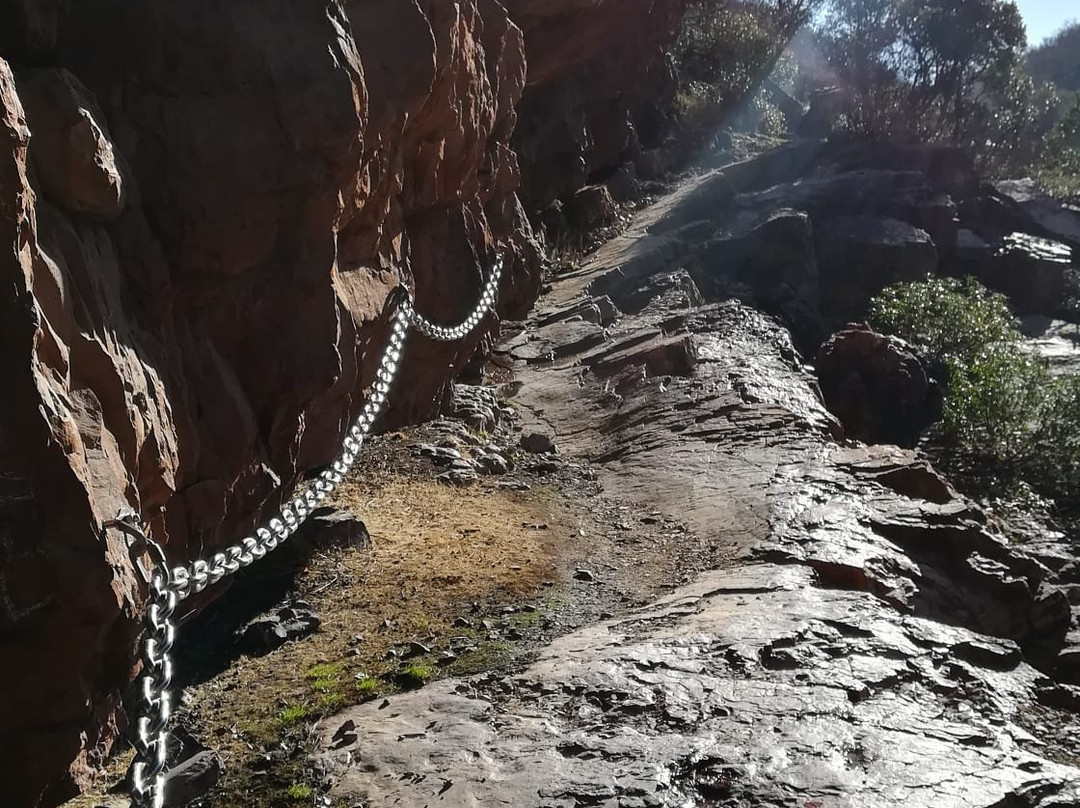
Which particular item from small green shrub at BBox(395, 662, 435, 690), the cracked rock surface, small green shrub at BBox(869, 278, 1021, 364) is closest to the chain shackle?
the cracked rock surface

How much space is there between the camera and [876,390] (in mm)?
15016

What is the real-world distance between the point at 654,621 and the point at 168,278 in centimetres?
340

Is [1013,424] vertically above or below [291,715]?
below

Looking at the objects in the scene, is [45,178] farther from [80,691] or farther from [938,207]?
[938,207]

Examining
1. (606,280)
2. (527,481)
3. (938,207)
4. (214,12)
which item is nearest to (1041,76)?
(938,207)

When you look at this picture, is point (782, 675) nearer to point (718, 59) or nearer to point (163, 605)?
point (163, 605)

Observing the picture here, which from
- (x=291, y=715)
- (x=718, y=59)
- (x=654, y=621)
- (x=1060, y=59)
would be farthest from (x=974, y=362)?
(x=1060, y=59)

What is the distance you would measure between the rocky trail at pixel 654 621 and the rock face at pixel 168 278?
3.57 ft

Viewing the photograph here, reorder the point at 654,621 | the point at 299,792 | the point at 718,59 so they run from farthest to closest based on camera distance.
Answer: the point at 718,59 → the point at 654,621 → the point at 299,792

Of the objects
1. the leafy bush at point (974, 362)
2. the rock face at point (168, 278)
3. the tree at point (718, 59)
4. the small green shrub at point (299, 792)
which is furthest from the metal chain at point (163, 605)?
the tree at point (718, 59)

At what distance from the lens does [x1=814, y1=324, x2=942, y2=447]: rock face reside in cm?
1495

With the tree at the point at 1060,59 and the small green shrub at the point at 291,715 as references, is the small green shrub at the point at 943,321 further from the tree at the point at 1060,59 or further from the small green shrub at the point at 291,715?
the tree at the point at 1060,59

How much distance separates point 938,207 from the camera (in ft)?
76.1

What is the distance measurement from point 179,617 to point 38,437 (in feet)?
7.18
